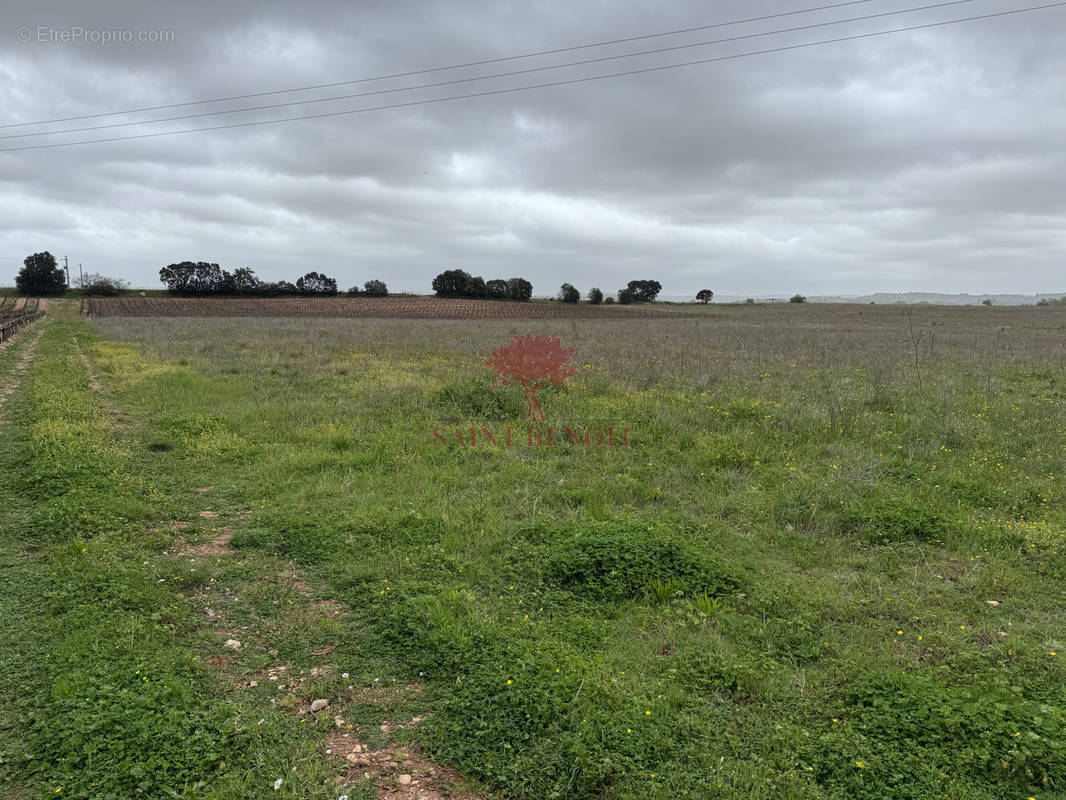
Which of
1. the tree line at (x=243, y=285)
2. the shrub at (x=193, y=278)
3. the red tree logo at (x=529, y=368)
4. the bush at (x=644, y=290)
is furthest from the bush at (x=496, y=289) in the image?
the red tree logo at (x=529, y=368)

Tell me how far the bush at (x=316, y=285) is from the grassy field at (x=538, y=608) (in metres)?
82.4

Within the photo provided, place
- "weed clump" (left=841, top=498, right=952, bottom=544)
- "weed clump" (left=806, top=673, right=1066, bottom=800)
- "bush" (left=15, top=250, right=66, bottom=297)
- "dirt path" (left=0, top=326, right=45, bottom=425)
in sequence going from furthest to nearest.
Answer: "bush" (left=15, top=250, right=66, bottom=297) < "dirt path" (left=0, top=326, right=45, bottom=425) < "weed clump" (left=841, top=498, right=952, bottom=544) < "weed clump" (left=806, top=673, right=1066, bottom=800)

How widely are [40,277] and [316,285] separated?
37.2m

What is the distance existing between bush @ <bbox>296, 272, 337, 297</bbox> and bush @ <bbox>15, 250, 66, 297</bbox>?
111ft

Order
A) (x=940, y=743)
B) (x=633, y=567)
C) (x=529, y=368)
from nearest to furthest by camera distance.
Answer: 1. (x=940, y=743)
2. (x=633, y=567)
3. (x=529, y=368)

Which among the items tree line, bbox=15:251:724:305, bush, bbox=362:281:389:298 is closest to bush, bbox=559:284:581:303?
tree line, bbox=15:251:724:305

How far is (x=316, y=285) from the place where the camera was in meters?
88.4

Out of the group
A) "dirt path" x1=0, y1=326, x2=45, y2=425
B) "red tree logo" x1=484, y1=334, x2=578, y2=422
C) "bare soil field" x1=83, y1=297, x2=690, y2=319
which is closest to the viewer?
"red tree logo" x1=484, y1=334, x2=578, y2=422

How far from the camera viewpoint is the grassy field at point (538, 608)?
3090 mm

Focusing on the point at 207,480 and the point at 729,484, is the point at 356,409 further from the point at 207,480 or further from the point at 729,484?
the point at 729,484

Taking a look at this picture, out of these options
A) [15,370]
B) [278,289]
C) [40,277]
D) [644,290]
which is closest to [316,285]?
[278,289]

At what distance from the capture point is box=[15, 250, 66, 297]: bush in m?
82.5

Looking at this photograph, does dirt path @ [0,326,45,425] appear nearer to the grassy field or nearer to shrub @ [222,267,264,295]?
the grassy field

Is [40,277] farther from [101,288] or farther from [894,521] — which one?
[894,521]
